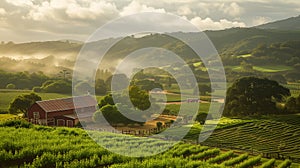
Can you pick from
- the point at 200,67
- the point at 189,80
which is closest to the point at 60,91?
the point at 189,80

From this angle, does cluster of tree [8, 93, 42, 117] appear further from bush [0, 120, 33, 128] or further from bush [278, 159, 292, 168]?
bush [278, 159, 292, 168]

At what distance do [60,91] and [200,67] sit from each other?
81.9m

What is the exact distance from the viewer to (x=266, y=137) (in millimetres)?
49188

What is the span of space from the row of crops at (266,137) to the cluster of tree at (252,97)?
25.7 feet

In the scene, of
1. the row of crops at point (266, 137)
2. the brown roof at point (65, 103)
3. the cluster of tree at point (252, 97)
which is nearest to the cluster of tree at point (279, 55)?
the cluster of tree at point (252, 97)

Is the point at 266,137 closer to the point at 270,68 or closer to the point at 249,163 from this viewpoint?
the point at 249,163

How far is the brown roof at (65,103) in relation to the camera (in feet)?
197

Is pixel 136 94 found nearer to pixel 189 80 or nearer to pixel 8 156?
pixel 8 156

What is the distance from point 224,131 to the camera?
52656 mm

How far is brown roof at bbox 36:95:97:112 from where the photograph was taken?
60037mm

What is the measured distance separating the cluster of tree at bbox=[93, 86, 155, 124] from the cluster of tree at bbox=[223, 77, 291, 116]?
53.4 feet

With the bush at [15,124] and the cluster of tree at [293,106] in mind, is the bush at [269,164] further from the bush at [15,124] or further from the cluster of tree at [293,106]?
the cluster of tree at [293,106]

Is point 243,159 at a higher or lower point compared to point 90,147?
lower

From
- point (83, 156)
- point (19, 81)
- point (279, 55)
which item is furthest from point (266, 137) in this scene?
point (279, 55)
